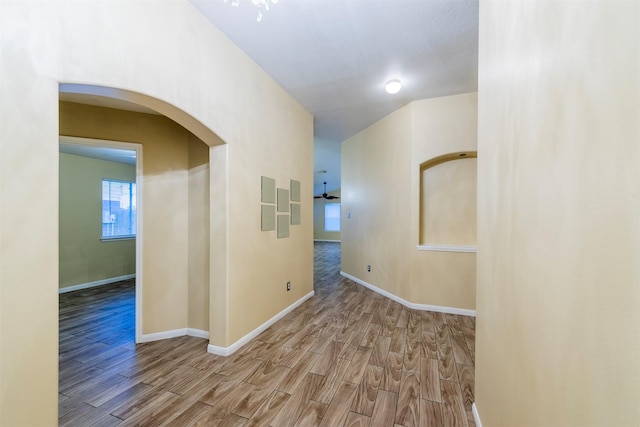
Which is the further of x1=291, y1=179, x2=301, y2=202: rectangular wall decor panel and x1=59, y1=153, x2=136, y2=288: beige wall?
x1=59, y1=153, x2=136, y2=288: beige wall

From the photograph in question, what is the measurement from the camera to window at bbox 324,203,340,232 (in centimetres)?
1316

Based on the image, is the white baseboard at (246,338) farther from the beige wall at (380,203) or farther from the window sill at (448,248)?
the window sill at (448,248)

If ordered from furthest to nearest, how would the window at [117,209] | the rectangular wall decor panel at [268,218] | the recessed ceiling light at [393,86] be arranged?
the window at [117,209], the recessed ceiling light at [393,86], the rectangular wall decor panel at [268,218]

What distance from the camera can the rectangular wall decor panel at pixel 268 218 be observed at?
3.12 m

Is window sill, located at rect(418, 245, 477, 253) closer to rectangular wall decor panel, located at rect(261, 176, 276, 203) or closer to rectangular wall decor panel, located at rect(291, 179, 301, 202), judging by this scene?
rectangular wall decor panel, located at rect(291, 179, 301, 202)

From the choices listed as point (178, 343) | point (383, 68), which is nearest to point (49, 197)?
point (178, 343)

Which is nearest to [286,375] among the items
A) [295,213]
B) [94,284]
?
[295,213]

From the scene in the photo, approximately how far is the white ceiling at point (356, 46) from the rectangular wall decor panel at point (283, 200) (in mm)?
1381

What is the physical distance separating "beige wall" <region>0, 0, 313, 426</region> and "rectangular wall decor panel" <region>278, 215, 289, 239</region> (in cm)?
12

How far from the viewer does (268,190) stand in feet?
10.5

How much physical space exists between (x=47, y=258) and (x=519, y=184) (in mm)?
2169

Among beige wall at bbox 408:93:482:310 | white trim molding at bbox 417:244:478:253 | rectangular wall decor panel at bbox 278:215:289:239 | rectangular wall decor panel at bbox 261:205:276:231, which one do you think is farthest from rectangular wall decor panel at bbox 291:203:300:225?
white trim molding at bbox 417:244:478:253

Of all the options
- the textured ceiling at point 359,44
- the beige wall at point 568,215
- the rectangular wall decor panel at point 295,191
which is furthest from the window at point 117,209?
the beige wall at point 568,215

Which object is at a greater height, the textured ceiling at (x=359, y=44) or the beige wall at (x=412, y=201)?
the textured ceiling at (x=359, y=44)
